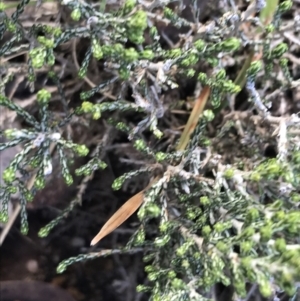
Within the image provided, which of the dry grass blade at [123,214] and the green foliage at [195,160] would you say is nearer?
the green foliage at [195,160]

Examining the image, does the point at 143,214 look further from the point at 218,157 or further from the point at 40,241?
the point at 40,241

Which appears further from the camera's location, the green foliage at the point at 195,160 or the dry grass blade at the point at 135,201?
the dry grass blade at the point at 135,201

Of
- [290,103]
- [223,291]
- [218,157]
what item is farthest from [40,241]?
[290,103]

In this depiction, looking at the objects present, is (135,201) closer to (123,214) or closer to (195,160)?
(123,214)

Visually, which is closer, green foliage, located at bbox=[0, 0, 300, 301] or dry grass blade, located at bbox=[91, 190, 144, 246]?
green foliage, located at bbox=[0, 0, 300, 301]

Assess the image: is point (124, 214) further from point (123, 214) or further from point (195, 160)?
point (195, 160)

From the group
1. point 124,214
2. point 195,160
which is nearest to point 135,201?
point 124,214

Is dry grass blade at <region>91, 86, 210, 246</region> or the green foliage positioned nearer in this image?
the green foliage

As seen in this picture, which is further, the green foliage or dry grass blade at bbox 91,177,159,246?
dry grass blade at bbox 91,177,159,246
